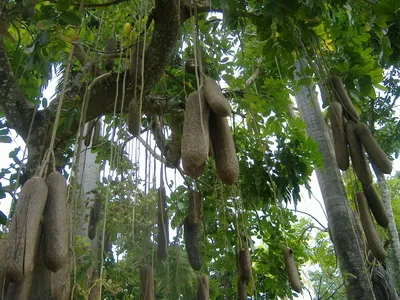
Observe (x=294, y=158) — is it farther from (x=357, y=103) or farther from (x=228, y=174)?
(x=228, y=174)

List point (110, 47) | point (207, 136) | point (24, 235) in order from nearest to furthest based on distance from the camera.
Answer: point (24, 235)
point (207, 136)
point (110, 47)

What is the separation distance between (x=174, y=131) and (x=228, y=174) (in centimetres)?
176

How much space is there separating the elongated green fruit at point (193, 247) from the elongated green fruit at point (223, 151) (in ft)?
3.17

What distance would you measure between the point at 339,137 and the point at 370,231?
30cm

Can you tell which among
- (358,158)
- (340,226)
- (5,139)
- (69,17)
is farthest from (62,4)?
(340,226)

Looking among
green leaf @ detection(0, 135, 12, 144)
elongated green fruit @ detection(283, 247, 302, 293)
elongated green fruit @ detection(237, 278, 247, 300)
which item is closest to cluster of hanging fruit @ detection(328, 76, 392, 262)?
elongated green fruit @ detection(283, 247, 302, 293)

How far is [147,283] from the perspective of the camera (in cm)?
150

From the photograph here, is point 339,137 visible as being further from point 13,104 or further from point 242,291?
point 13,104

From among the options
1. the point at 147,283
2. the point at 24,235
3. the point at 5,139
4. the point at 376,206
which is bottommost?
the point at 24,235

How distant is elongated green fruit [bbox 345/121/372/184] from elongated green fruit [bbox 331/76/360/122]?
110 millimetres

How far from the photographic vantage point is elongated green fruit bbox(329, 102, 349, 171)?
1.33 m

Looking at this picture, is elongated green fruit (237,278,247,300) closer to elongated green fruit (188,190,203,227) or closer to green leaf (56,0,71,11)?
elongated green fruit (188,190,203,227)

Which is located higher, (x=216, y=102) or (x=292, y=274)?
(x=216, y=102)

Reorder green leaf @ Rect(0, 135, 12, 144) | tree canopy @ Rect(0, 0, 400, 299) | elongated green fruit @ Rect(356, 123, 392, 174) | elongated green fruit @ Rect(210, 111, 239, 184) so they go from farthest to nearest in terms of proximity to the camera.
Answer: green leaf @ Rect(0, 135, 12, 144) < tree canopy @ Rect(0, 0, 400, 299) < elongated green fruit @ Rect(356, 123, 392, 174) < elongated green fruit @ Rect(210, 111, 239, 184)
